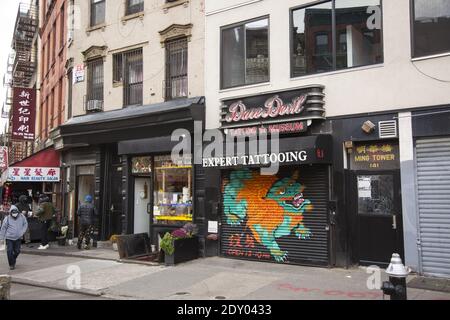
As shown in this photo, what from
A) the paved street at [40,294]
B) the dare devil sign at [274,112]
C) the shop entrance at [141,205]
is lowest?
the paved street at [40,294]

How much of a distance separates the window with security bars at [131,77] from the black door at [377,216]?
25.8 ft

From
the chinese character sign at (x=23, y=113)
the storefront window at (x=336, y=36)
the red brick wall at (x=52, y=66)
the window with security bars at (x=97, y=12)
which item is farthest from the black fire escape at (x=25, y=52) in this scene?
the storefront window at (x=336, y=36)

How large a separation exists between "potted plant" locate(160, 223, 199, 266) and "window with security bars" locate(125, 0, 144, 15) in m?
7.61

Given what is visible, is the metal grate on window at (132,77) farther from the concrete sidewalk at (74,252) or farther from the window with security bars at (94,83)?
the concrete sidewalk at (74,252)

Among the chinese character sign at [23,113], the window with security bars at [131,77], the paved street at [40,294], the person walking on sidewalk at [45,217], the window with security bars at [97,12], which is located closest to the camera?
the paved street at [40,294]

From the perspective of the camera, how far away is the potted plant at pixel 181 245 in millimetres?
11234

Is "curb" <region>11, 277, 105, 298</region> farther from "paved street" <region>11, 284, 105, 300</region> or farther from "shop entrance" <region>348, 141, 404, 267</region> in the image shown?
"shop entrance" <region>348, 141, 404, 267</region>

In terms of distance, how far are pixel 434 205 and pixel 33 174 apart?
14695 millimetres

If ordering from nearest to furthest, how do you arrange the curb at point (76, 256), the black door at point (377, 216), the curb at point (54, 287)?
the curb at point (54, 287), the black door at point (377, 216), the curb at point (76, 256)

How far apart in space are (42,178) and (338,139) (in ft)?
41.2

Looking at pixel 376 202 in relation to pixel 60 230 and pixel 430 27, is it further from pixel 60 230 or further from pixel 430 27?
pixel 60 230

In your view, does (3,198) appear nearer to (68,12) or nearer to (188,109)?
(68,12)

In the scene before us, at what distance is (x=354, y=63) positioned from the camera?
10.3 metres

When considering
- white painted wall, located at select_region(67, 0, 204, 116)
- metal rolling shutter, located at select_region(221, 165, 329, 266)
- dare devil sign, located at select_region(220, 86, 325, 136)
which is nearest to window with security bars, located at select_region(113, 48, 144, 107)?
white painted wall, located at select_region(67, 0, 204, 116)
